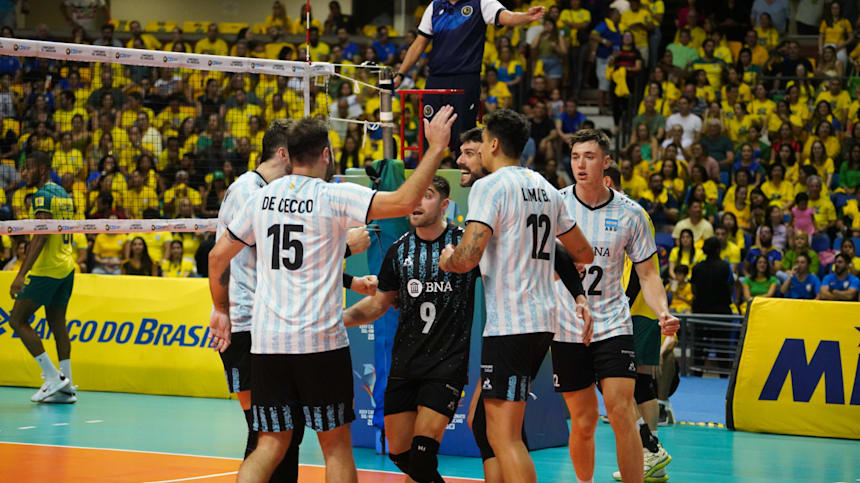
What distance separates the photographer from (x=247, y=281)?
21.2 ft

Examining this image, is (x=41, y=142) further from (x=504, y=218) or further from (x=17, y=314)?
(x=504, y=218)

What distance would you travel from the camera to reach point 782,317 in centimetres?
1148

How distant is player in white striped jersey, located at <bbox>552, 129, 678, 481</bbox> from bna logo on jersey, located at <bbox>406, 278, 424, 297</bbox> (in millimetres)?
1178

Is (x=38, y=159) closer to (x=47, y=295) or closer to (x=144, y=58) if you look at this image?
(x=47, y=295)

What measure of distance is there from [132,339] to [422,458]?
7913mm

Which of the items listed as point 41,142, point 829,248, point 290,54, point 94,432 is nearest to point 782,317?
point 829,248

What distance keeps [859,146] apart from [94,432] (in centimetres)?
1309

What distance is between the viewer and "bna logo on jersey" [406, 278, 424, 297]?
6.57m

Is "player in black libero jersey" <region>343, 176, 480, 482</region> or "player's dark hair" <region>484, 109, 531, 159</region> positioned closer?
"player's dark hair" <region>484, 109, 531, 159</region>

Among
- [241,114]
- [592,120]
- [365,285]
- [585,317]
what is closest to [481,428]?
[585,317]

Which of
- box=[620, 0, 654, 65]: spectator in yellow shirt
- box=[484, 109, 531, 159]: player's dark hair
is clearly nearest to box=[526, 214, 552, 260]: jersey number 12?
box=[484, 109, 531, 159]: player's dark hair

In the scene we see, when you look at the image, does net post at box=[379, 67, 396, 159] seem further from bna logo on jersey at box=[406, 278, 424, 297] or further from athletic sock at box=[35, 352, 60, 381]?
athletic sock at box=[35, 352, 60, 381]

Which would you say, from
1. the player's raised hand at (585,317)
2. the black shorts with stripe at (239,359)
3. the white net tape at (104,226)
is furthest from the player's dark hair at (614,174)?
the white net tape at (104,226)

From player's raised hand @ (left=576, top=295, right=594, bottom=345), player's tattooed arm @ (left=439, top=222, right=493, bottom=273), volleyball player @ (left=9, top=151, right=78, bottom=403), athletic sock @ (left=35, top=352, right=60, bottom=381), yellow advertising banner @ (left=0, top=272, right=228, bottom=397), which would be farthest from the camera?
yellow advertising banner @ (left=0, top=272, right=228, bottom=397)
